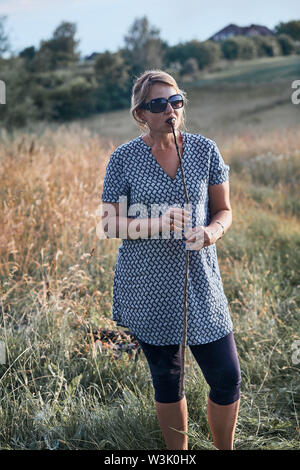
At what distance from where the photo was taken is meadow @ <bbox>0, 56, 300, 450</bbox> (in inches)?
87.6

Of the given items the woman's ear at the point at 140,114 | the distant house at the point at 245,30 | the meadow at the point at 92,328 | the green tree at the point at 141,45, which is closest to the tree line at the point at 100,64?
the green tree at the point at 141,45

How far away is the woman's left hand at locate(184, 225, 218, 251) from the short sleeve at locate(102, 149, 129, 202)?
0.33m

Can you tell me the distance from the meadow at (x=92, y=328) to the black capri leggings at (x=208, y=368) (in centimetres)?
25

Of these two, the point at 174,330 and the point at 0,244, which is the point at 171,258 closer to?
the point at 174,330

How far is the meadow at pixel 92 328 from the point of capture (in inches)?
87.6

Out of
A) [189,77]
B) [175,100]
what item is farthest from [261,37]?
[175,100]

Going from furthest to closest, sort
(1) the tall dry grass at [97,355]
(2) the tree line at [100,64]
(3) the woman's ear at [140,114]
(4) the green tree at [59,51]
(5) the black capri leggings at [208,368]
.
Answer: (4) the green tree at [59,51], (2) the tree line at [100,64], (1) the tall dry grass at [97,355], (3) the woman's ear at [140,114], (5) the black capri leggings at [208,368]

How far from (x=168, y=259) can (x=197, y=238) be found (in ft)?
0.59

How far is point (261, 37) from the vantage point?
27.8 metres

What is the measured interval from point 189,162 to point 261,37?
28.8 meters

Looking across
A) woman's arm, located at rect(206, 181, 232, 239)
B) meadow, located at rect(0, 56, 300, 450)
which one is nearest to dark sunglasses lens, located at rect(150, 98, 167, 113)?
woman's arm, located at rect(206, 181, 232, 239)

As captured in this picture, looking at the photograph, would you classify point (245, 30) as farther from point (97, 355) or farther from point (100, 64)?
point (97, 355)

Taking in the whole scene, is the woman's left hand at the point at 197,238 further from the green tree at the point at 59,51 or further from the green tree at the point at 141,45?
the green tree at the point at 59,51

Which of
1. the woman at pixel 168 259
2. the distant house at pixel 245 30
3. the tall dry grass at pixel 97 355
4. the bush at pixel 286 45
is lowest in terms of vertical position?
the tall dry grass at pixel 97 355
